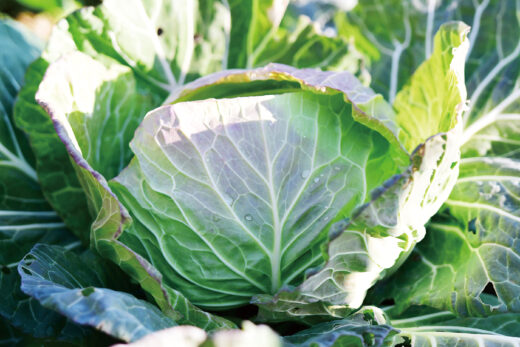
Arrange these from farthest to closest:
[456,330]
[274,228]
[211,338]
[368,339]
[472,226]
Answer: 1. [472,226]
2. [456,330]
3. [274,228]
4. [368,339]
5. [211,338]

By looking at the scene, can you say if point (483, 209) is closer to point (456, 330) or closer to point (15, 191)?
point (456, 330)

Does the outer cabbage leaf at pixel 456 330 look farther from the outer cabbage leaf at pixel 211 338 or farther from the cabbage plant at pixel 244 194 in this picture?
the outer cabbage leaf at pixel 211 338

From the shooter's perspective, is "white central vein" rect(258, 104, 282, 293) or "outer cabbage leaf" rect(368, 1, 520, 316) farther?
"outer cabbage leaf" rect(368, 1, 520, 316)

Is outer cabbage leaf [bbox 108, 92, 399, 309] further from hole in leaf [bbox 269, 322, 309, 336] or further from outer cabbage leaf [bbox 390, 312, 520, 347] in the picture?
outer cabbage leaf [bbox 390, 312, 520, 347]

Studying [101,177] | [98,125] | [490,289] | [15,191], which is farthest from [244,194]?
[490,289]

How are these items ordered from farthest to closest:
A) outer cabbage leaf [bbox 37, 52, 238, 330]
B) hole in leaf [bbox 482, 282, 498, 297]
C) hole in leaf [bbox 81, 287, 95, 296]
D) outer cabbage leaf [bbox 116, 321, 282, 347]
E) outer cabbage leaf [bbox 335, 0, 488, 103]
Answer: outer cabbage leaf [bbox 335, 0, 488, 103], hole in leaf [bbox 482, 282, 498, 297], outer cabbage leaf [bbox 37, 52, 238, 330], hole in leaf [bbox 81, 287, 95, 296], outer cabbage leaf [bbox 116, 321, 282, 347]

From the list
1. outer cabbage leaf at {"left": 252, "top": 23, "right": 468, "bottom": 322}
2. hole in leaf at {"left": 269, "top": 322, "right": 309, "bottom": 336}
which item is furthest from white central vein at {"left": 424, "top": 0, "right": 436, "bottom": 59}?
hole in leaf at {"left": 269, "top": 322, "right": 309, "bottom": 336}

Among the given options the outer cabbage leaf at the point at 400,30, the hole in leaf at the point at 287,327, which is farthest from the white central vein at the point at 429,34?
the hole in leaf at the point at 287,327

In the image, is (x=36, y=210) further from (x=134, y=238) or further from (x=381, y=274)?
(x=381, y=274)
